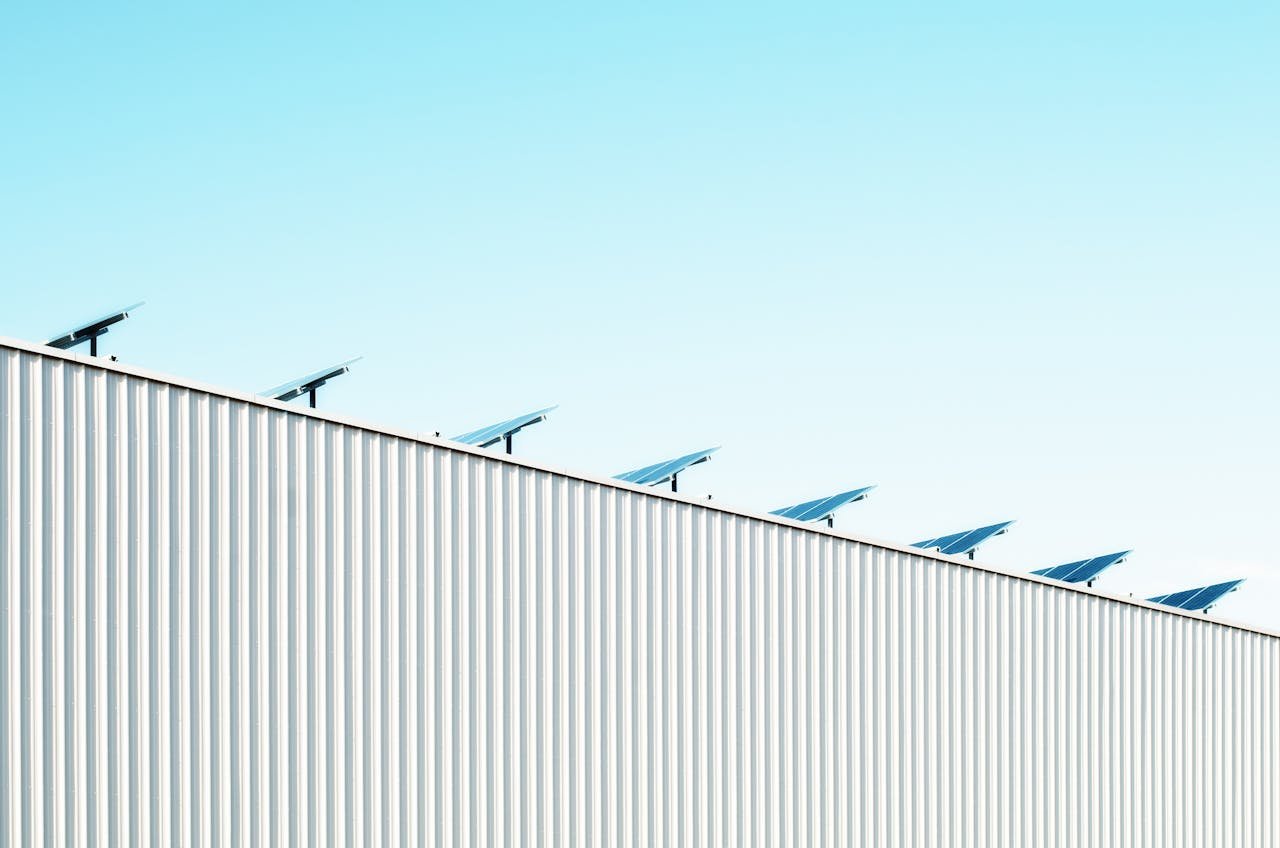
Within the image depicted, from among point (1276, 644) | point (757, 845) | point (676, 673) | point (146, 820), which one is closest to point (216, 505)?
point (146, 820)

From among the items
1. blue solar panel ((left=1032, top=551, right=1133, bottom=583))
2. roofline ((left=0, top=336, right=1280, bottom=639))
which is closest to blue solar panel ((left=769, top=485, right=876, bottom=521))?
roofline ((left=0, top=336, right=1280, bottom=639))

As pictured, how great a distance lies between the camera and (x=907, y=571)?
2145 centimetres

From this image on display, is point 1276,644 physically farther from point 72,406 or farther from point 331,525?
point 72,406

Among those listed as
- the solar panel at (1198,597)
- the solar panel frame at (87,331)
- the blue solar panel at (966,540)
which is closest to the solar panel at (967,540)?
the blue solar panel at (966,540)

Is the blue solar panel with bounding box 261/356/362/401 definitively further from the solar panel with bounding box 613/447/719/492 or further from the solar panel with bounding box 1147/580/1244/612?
the solar panel with bounding box 1147/580/1244/612

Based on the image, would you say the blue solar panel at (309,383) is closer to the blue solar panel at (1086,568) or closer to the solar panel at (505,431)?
the solar panel at (505,431)

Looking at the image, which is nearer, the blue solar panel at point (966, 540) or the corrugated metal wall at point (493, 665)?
the corrugated metal wall at point (493, 665)

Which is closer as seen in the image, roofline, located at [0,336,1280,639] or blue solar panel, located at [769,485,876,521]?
roofline, located at [0,336,1280,639]

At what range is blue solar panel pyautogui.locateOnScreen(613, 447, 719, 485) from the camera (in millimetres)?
19844

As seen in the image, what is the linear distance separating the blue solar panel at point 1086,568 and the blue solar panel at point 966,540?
137 cm

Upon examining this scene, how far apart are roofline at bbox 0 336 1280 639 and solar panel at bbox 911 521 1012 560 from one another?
1.21ft

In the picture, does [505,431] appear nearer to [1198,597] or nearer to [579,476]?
[579,476]

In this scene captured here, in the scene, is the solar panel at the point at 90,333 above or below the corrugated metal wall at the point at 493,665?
above

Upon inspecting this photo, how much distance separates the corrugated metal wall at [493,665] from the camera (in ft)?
47.9
